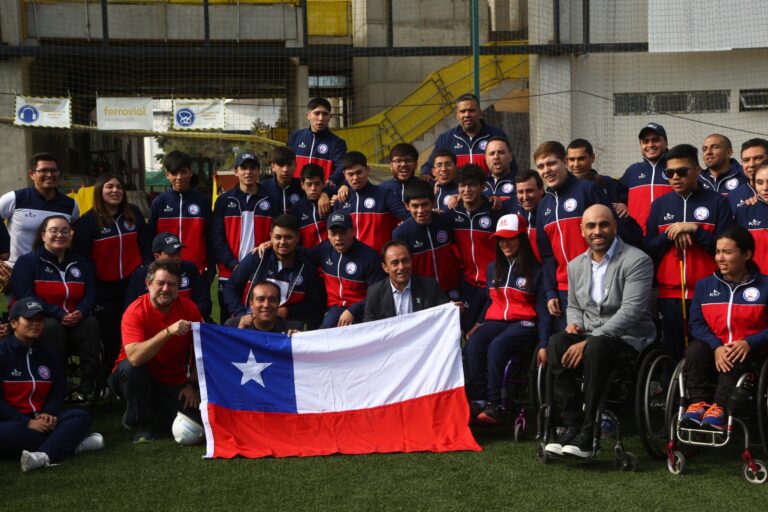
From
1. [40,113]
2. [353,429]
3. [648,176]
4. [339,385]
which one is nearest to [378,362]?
[339,385]

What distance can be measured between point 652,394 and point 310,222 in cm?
305

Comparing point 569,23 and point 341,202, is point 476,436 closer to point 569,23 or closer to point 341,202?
point 341,202

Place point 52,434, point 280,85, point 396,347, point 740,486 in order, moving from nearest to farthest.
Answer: point 740,486
point 52,434
point 396,347
point 280,85

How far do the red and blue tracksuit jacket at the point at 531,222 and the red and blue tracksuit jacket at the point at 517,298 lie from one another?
0.12 metres

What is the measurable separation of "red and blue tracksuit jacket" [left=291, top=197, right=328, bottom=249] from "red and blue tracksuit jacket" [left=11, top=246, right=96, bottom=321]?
5.41ft

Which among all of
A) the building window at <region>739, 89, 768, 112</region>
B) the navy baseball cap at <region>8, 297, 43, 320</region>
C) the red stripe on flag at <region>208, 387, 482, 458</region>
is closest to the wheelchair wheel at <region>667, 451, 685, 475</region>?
the red stripe on flag at <region>208, 387, 482, 458</region>

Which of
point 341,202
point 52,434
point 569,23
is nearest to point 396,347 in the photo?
point 341,202

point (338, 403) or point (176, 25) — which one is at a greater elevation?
point (176, 25)

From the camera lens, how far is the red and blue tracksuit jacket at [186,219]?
732 cm

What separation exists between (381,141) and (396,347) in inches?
633

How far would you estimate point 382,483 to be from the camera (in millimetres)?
4977

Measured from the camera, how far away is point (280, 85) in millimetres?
22828

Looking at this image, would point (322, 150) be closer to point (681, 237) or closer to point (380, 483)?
point (681, 237)

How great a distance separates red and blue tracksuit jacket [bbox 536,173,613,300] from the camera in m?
6.06
